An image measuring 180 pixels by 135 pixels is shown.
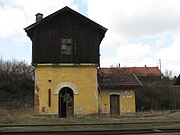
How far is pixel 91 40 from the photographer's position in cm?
3112

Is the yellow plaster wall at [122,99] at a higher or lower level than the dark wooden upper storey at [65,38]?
lower

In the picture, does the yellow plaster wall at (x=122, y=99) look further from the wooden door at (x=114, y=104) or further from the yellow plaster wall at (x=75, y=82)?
the yellow plaster wall at (x=75, y=82)

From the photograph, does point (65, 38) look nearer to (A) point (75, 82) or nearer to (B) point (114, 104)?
(A) point (75, 82)

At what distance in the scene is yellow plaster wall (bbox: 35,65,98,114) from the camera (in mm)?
30397

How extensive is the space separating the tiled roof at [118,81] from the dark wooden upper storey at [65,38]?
3167 mm

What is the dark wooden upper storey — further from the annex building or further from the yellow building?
the yellow building

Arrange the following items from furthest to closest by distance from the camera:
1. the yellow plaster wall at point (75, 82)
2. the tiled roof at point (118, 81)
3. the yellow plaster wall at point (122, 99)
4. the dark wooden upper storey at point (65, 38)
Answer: the tiled roof at point (118, 81) → the yellow plaster wall at point (122, 99) → the dark wooden upper storey at point (65, 38) → the yellow plaster wall at point (75, 82)

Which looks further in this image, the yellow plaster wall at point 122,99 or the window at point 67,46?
the yellow plaster wall at point 122,99

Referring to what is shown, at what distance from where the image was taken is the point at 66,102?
1232 inches

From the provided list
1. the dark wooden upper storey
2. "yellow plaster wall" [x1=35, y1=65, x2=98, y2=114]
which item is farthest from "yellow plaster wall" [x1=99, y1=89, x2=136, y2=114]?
the dark wooden upper storey

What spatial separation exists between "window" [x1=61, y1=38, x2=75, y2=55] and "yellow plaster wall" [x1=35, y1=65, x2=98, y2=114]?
1330mm

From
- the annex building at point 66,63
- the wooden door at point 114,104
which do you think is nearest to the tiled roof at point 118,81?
the wooden door at point 114,104

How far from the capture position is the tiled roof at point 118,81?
33047 mm

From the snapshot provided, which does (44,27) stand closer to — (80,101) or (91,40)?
(91,40)
